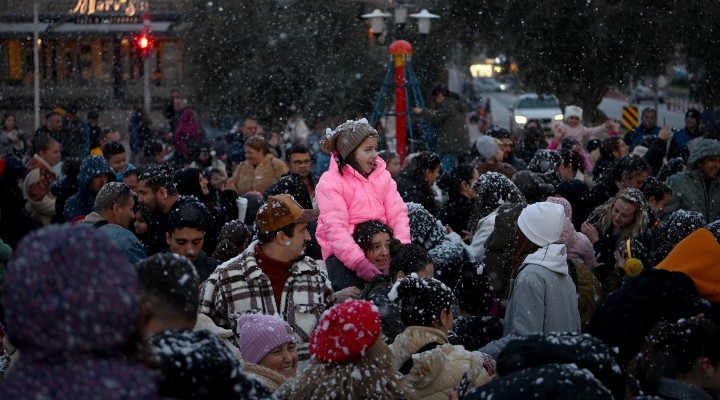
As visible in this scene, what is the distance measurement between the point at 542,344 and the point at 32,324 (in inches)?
65.8

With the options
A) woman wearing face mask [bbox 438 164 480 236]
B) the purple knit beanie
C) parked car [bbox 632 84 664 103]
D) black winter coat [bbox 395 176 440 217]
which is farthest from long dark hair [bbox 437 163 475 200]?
parked car [bbox 632 84 664 103]

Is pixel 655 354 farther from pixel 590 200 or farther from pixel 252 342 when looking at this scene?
pixel 590 200

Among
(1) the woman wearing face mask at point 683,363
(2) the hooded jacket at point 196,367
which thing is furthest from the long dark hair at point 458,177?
(2) the hooded jacket at point 196,367

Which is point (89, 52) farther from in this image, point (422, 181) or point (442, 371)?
point (442, 371)

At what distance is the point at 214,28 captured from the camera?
91.2 ft

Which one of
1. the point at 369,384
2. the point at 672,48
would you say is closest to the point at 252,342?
the point at 369,384

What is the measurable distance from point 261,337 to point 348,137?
232cm

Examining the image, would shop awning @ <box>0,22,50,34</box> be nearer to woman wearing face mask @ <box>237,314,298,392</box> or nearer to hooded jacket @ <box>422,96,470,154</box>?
hooded jacket @ <box>422,96,470,154</box>

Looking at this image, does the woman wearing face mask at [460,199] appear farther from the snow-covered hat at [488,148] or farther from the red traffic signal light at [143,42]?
the red traffic signal light at [143,42]

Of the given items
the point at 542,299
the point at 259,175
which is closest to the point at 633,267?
the point at 542,299

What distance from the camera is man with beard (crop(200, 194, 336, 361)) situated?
5.84m

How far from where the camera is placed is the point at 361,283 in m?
7.08

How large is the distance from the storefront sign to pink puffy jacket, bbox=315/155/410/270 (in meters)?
27.1

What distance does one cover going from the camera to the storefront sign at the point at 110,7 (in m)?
33.5
